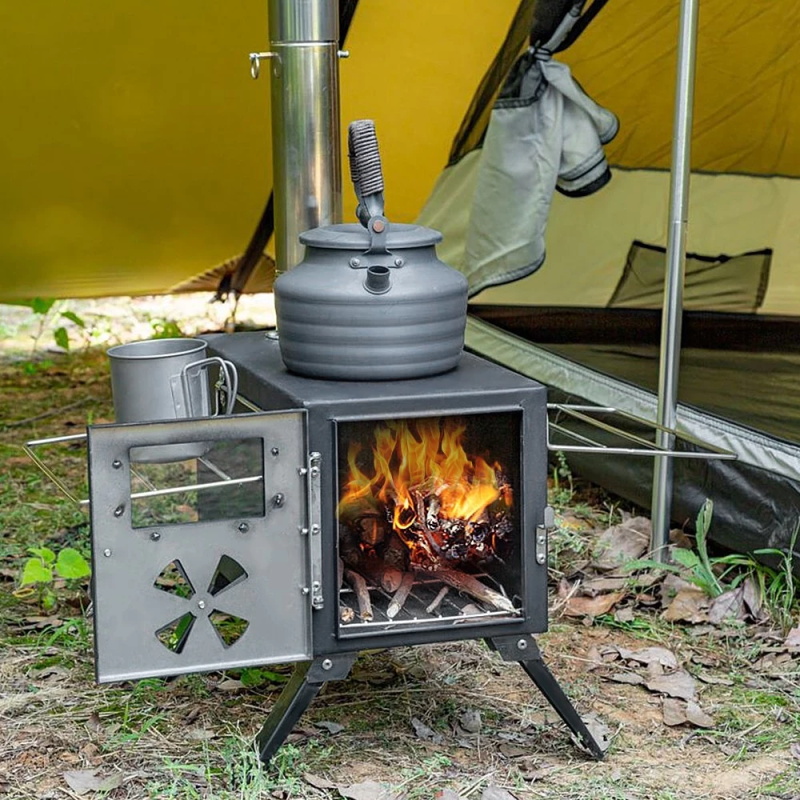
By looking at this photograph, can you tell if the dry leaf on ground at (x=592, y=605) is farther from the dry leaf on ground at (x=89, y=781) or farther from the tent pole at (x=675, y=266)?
the dry leaf on ground at (x=89, y=781)

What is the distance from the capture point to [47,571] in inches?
101

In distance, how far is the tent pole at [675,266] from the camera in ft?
8.64

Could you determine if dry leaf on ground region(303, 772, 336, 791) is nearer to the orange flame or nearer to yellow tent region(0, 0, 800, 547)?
the orange flame

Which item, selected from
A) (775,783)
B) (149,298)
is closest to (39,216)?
(149,298)

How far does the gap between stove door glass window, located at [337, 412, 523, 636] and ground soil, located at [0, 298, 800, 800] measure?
0.25m

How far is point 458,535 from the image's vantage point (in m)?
2.12

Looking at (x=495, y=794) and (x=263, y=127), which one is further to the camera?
(x=263, y=127)

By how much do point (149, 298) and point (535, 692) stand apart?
379cm

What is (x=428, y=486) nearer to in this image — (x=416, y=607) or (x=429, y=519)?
(x=429, y=519)

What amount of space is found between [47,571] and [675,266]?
1.40 m

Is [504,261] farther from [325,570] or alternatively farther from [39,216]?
[39,216]

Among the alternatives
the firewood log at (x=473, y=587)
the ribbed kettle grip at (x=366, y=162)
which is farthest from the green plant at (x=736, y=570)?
the ribbed kettle grip at (x=366, y=162)

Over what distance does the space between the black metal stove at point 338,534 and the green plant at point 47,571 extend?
22.0 inches

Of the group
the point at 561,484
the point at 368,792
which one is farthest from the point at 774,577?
the point at 368,792
